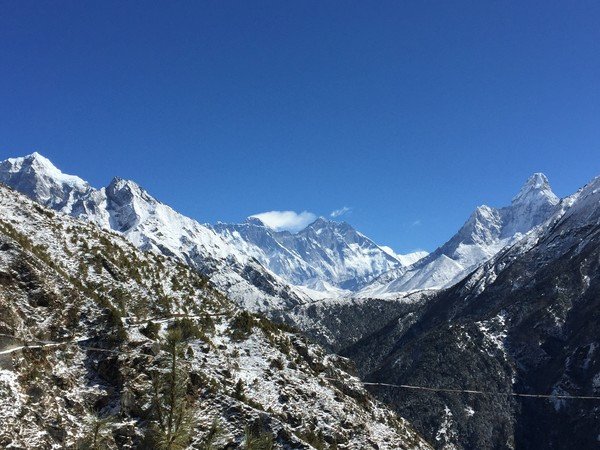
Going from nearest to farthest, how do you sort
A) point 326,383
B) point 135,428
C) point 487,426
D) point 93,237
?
point 135,428
point 326,383
point 93,237
point 487,426

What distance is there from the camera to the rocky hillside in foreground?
2331cm

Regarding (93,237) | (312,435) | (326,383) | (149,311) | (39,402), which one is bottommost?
(312,435)

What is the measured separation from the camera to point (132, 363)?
100 feet

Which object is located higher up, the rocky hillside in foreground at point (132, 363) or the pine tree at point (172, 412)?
the rocky hillside in foreground at point (132, 363)

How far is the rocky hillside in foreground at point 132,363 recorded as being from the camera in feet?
76.5

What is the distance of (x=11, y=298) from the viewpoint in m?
30.7

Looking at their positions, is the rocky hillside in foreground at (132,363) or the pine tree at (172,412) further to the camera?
the rocky hillside in foreground at (132,363)

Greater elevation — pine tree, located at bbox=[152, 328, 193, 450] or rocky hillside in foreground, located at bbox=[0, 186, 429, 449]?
rocky hillside in foreground, located at bbox=[0, 186, 429, 449]

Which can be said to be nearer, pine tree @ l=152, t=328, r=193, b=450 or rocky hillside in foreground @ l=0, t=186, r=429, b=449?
pine tree @ l=152, t=328, r=193, b=450

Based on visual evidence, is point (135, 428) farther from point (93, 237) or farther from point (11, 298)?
point (93, 237)

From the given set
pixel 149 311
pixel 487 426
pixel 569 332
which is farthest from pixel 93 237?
pixel 569 332

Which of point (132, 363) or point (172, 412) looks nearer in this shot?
point (172, 412)

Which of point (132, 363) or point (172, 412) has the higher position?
point (132, 363)

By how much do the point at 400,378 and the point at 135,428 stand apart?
596ft
